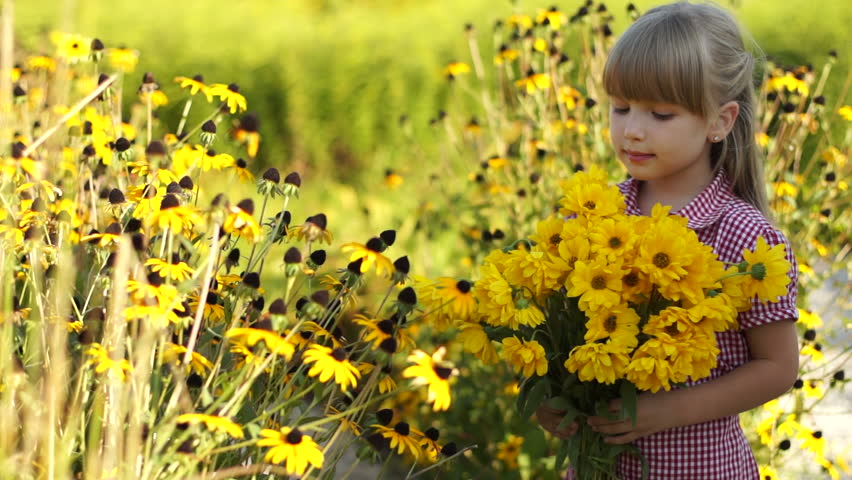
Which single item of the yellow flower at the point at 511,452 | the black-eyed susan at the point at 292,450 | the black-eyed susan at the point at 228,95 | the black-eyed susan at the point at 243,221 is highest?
the black-eyed susan at the point at 228,95

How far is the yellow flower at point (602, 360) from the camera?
1472mm

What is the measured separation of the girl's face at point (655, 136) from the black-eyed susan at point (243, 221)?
68 cm

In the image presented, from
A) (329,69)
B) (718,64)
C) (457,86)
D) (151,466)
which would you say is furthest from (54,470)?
(329,69)

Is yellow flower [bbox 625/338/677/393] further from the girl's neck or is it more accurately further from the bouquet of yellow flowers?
the girl's neck

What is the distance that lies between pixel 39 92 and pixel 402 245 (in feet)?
5.70

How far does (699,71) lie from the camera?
174 centimetres

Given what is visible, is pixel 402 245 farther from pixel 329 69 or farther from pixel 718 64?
pixel 718 64

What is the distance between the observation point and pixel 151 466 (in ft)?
4.45

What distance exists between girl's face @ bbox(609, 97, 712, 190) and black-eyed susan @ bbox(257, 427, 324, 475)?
79 cm

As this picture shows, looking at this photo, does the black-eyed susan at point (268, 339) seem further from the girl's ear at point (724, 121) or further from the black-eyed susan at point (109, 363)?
the girl's ear at point (724, 121)

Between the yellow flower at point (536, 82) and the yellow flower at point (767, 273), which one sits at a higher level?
the yellow flower at point (767, 273)

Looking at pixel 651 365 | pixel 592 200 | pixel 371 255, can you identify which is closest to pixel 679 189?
pixel 592 200

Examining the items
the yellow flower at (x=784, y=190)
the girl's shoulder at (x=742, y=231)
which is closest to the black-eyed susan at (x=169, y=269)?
the girl's shoulder at (x=742, y=231)

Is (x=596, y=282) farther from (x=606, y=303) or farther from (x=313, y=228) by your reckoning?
(x=313, y=228)
